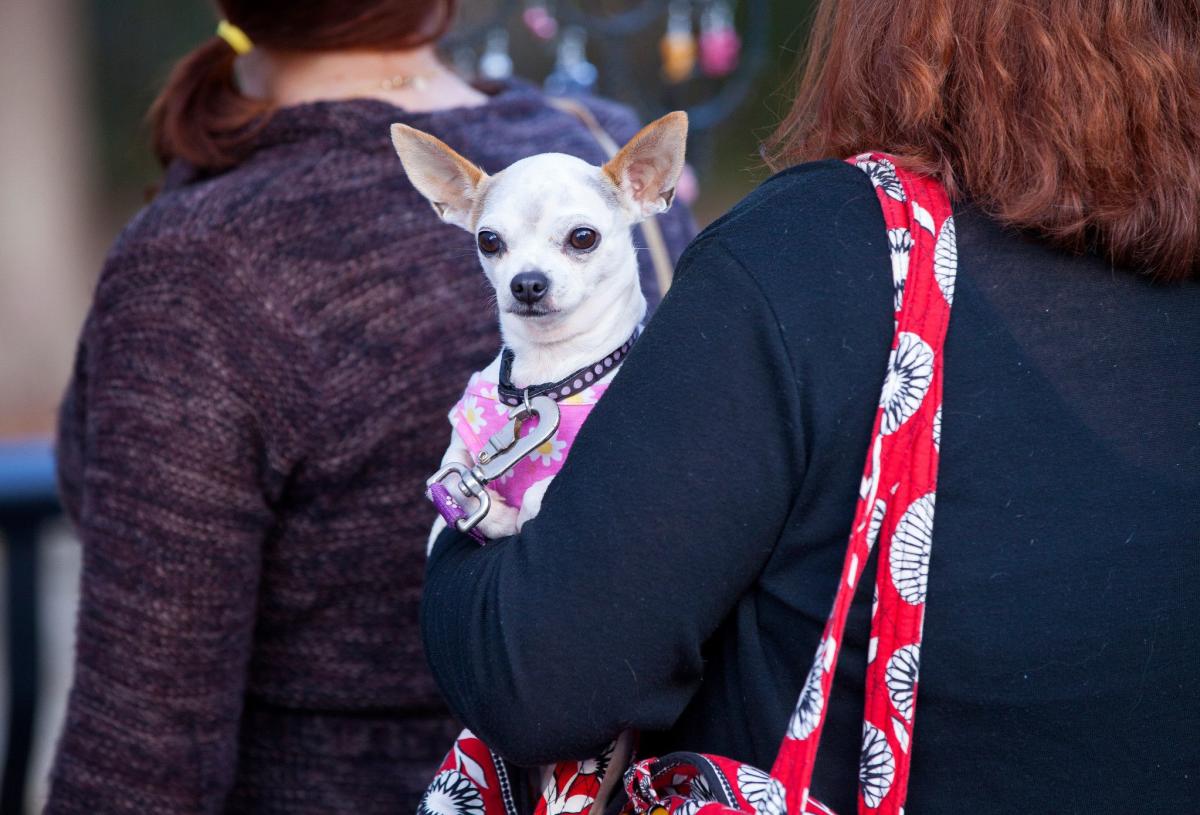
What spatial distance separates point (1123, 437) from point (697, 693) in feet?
1.45

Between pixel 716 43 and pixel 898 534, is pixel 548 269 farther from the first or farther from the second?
pixel 716 43

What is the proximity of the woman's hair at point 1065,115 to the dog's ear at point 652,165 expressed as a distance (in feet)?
1.11

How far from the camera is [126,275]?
1.63 meters

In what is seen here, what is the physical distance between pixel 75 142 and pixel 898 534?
8.13 m

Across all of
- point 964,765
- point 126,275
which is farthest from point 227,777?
point 964,765

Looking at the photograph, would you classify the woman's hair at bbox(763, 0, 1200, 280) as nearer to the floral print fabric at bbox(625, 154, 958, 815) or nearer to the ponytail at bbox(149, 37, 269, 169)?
the floral print fabric at bbox(625, 154, 958, 815)

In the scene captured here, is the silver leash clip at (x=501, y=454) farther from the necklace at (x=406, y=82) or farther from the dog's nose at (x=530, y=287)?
the necklace at (x=406, y=82)

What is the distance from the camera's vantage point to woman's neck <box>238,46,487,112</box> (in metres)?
1.80

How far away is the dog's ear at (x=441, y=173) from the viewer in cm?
147

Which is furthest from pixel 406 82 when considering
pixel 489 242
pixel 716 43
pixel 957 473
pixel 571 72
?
pixel 716 43

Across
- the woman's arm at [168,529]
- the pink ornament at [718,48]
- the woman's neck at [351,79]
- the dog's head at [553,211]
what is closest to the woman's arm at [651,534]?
the dog's head at [553,211]

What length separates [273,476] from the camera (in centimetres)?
160

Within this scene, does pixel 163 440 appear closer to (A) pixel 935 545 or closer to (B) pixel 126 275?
(B) pixel 126 275

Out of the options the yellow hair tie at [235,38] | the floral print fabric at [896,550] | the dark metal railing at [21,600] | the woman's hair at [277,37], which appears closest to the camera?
the floral print fabric at [896,550]
